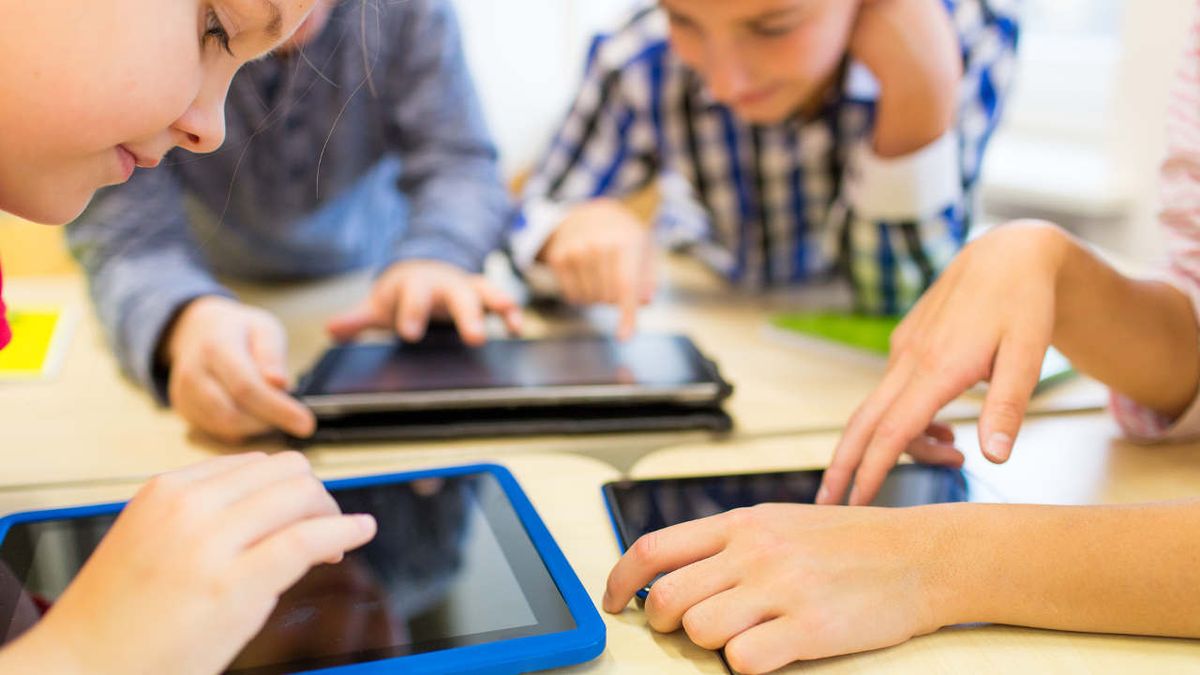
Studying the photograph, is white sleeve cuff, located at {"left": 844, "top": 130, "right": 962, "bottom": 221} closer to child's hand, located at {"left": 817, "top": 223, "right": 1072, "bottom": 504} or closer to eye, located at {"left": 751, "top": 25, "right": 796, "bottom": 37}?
eye, located at {"left": 751, "top": 25, "right": 796, "bottom": 37}

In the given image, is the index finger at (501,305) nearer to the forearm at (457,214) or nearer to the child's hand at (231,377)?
the forearm at (457,214)

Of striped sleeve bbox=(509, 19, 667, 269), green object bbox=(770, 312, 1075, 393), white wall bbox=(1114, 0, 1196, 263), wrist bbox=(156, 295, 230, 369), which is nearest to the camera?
wrist bbox=(156, 295, 230, 369)

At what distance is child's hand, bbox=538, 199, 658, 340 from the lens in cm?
88

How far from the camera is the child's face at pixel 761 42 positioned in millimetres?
773

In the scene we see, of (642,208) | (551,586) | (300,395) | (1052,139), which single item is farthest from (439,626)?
(1052,139)

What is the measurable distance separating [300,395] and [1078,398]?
56 cm

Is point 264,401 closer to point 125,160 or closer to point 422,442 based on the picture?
point 422,442

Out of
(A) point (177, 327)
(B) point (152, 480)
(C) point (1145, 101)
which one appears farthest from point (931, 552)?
(C) point (1145, 101)

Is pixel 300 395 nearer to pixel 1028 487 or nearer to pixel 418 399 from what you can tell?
pixel 418 399

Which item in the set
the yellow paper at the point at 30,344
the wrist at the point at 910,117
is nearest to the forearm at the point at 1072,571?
the wrist at the point at 910,117

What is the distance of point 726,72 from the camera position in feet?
2.67

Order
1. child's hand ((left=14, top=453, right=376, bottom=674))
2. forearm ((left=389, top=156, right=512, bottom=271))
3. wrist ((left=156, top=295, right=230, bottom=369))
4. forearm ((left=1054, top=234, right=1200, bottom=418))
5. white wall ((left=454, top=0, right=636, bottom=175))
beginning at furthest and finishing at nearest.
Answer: white wall ((left=454, top=0, right=636, bottom=175)) → forearm ((left=389, top=156, right=512, bottom=271)) → wrist ((left=156, top=295, right=230, bottom=369)) → forearm ((left=1054, top=234, right=1200, bottom=418)) → child's hand ((left=14, top=453, right=376, bottom=674))

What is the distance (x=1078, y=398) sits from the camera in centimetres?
72

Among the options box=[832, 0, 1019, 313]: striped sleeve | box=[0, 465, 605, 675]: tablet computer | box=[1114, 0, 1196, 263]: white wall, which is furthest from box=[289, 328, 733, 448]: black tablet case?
box=[1114, 0, 1196, 263]: white wall
